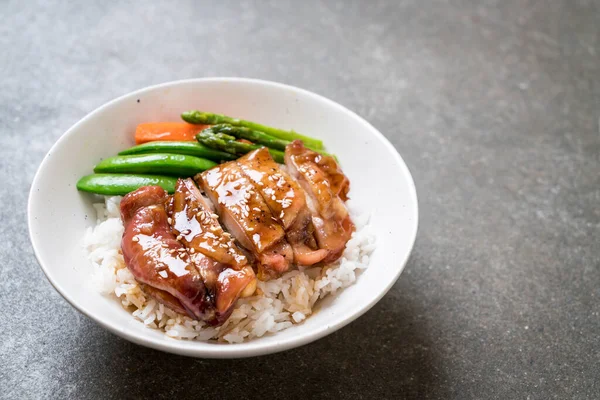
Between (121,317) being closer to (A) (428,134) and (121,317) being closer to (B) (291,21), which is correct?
(A) (428,134)

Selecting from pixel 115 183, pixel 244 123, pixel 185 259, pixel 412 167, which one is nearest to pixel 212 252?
pixel 185 259

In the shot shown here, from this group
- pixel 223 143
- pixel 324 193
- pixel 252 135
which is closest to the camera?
pixel 324 193

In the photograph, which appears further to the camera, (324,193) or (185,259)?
(324,193)

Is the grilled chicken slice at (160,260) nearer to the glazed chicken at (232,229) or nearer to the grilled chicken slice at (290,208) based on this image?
the glazed chicken at (232,229)

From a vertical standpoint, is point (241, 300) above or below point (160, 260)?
below

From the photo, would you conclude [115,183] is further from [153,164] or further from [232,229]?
[232,229]

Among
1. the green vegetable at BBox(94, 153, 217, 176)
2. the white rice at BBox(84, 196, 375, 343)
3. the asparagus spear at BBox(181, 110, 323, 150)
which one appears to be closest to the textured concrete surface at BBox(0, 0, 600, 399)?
the white rice at BBox(84, 196, 375, 343)
